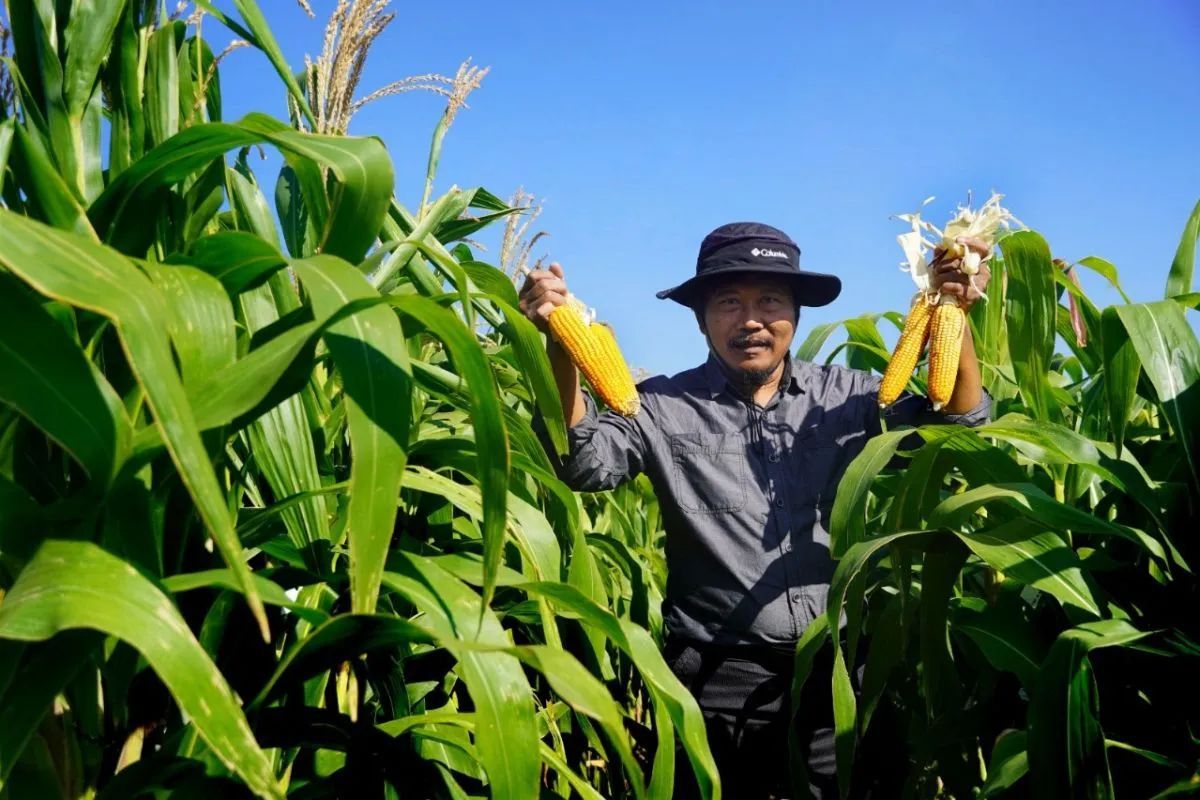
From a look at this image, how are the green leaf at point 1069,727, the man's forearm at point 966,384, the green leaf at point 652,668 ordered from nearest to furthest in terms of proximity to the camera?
the green leaf at point 652,668, the green leaf at point 1069,727, the man's forearm at point 966,384

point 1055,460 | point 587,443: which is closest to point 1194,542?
point 1055,460

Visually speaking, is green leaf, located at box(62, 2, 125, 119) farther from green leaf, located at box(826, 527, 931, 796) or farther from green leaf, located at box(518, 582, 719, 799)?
green leaf, located at box(826, 527, 931, 796)

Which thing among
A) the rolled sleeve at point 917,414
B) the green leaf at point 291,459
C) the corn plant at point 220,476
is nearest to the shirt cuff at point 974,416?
the rolled sleeve at point 917,414

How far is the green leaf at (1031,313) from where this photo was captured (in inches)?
69.6

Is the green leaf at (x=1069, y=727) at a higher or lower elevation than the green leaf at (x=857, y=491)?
lower

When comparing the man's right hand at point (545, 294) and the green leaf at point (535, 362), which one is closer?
the green leaf at point (535, 362)

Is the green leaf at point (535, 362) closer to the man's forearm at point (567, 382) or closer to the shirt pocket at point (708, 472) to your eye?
the man's forearm at point (567, 382)

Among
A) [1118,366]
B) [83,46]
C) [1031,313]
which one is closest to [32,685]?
[83,46]

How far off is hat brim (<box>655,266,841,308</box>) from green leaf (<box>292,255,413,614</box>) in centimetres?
177

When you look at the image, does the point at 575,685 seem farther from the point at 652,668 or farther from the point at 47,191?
the point at 47,191

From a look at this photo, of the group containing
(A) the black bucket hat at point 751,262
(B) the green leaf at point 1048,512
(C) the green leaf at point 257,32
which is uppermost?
(C) the green leaf at point 257,32

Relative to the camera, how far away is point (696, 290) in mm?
2635

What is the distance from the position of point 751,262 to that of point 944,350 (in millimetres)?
618

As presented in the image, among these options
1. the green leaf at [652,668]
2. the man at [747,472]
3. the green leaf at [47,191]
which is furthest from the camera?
the man at [747,472]
